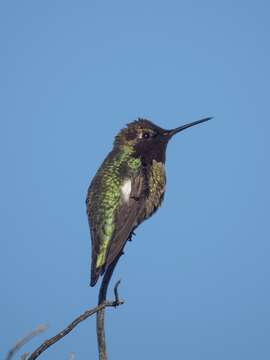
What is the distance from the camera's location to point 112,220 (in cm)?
609

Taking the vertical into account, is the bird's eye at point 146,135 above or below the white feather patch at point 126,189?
above

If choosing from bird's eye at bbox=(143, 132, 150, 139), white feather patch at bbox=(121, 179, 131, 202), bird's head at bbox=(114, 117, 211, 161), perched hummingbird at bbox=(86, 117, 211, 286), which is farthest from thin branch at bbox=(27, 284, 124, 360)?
bird's eye at bbox=(143, 132, 150, 139)

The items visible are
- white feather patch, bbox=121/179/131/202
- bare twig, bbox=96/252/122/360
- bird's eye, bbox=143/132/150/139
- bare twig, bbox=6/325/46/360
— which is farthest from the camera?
bird's eye, bbox=143/132/150/139

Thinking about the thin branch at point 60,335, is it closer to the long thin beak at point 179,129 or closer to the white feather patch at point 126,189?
the white feather patch at point 126,189

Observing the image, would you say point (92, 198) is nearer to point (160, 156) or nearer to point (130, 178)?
point (130, 178)

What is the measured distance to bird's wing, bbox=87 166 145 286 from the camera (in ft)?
18.3

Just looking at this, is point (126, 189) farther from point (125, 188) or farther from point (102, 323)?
point (102, 323)

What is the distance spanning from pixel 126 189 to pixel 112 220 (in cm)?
49

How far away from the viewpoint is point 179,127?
742cm

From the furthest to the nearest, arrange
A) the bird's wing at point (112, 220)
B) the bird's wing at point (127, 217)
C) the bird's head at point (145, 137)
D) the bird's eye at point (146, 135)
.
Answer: the bird's eye at point (146, 135), the bird's head at point (145, 137), the bird's wing at point (127, 217), the bird's wing at point (112, 220)

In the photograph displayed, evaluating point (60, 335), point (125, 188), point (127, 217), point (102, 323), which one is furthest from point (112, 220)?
point (60, 335)

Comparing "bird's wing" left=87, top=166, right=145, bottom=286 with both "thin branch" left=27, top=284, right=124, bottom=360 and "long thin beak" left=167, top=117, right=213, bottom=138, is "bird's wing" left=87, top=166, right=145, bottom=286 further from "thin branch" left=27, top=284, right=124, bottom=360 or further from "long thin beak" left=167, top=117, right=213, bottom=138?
"thin branch" left=27, top=284, right=124, bottom=360

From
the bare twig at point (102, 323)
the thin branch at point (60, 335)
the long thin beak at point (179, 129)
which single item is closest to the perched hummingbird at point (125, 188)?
the long thin beak at point (179, 129)

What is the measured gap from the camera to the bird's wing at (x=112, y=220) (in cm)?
557
